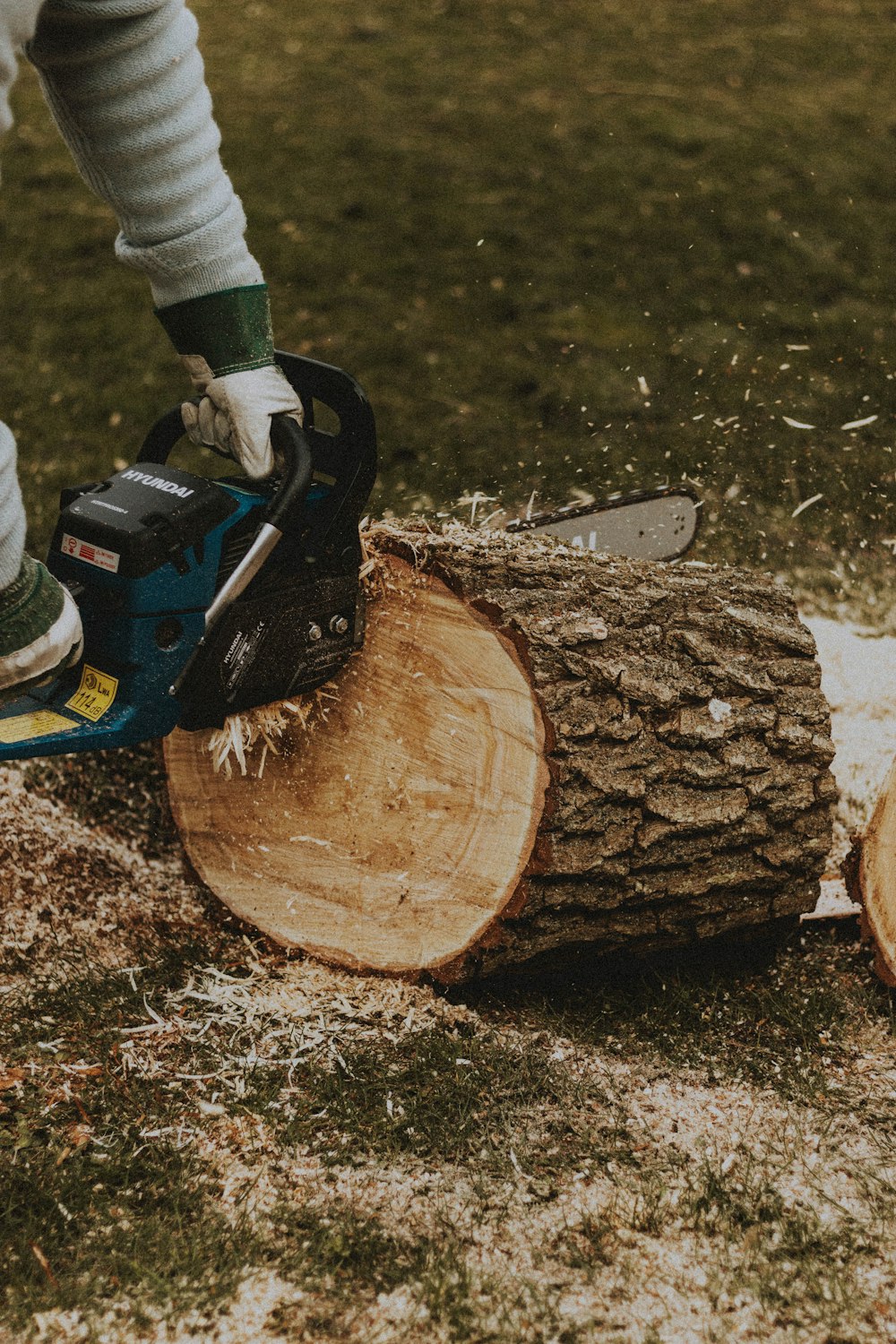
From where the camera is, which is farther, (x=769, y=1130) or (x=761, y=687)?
(x=761, y=687)

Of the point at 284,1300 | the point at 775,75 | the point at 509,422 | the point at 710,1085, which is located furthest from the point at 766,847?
the point at 775,75

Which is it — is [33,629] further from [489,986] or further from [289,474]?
[489,986]

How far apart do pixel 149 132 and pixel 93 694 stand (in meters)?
0.96

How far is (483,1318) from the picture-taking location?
67.1 inches

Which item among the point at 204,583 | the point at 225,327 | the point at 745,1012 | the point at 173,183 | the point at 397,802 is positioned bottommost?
the point at 745,1012

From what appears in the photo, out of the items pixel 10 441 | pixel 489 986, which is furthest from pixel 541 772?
pixel 10 441

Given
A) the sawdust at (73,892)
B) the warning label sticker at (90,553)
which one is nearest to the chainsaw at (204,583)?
the warning label sticker at (90,553)

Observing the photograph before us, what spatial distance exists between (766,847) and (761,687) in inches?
12.6

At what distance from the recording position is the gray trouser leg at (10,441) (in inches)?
62.6

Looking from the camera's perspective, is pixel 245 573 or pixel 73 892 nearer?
pixel 245 573

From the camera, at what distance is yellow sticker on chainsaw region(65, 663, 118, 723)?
7.19 feet

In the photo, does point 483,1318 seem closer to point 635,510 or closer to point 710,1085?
point 710,1085

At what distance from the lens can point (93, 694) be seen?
87.2 inches

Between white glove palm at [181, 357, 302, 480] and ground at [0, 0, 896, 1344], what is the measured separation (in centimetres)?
74
